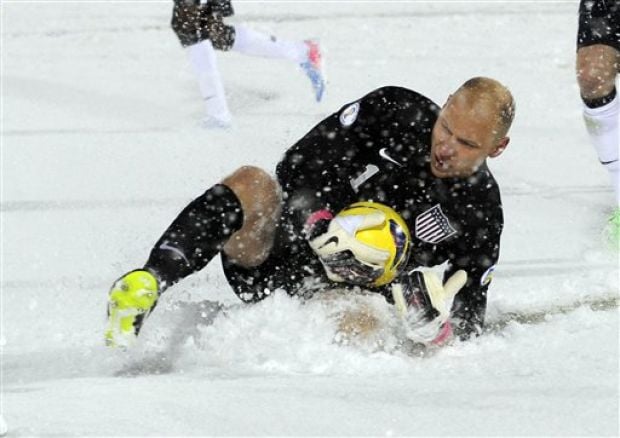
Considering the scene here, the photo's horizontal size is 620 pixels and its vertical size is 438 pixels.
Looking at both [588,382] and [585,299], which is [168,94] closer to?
[585,299]

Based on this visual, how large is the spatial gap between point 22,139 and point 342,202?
2.68 m

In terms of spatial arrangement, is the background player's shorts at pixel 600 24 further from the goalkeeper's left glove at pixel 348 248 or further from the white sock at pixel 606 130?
the goalkeeper's left glove at pixel 348 248

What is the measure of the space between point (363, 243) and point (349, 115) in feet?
1.63

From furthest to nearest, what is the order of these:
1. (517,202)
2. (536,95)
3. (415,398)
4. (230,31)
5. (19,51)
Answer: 1. (19,51)
2. (536,95)
3. (230,31)
4. (517,202)
5. (415,398)

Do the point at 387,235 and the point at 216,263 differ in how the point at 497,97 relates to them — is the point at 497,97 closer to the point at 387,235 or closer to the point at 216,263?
the point at 387,235

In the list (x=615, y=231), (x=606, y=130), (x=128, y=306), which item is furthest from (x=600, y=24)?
(x=128, y=306)

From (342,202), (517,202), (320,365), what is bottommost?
(517,202)

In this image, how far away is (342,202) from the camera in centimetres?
303

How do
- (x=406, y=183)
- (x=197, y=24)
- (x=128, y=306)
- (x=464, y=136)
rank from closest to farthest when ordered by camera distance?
(x=128, y=306) < (x=464, y=136) < (x=406, y=183) < (x=197, y=24)

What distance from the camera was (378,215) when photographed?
2.84 meters

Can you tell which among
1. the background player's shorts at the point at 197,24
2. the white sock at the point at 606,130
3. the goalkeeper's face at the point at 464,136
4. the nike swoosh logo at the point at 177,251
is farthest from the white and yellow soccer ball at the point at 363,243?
the background player's shorts at the point at 197,24

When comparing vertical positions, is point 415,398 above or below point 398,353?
above

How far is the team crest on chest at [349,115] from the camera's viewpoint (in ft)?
10.3

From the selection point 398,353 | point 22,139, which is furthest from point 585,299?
point 22,139
